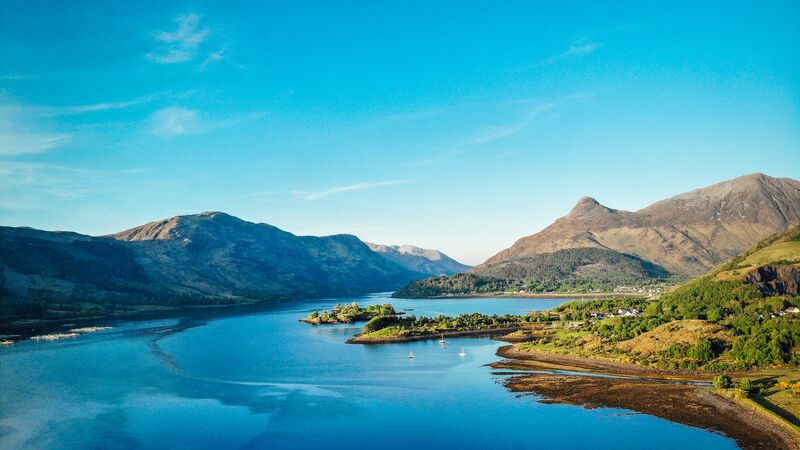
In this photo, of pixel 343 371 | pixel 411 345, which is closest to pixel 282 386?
pixel 343 371

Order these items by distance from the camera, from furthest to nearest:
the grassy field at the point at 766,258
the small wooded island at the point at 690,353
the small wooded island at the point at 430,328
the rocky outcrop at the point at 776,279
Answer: the grassy field at the point at 766,258 → the small wooded island at the point at 430,328 → the rocky outcrop at the point at 776,279 → the small wooded island at the point at 690,353

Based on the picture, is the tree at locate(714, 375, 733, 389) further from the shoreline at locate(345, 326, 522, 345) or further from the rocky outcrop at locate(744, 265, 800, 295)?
the rocky outcrop at locate(744, 265, 800, 295)

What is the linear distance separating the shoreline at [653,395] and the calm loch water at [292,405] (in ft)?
9.35

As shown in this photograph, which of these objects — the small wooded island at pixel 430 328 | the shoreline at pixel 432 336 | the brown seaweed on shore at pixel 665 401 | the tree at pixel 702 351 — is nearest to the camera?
the brown seaweed on shore at pixel 665 401

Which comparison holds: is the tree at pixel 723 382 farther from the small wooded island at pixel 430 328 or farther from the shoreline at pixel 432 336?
the small wooded island at pixel 430 328

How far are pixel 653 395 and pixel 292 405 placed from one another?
4790 centimetres

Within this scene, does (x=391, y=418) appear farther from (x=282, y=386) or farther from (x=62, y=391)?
(x=62, y=391)

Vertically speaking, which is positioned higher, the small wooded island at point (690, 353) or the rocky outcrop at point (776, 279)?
the rocky outcrop at point (776, 279)

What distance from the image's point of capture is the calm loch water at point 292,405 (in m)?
57.7

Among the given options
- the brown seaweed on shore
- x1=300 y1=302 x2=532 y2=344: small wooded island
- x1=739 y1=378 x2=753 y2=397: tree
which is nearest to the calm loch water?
the brown seaweed on shore

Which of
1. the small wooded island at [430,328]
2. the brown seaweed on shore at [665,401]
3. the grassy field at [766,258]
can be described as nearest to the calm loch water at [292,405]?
the brown seaweed on shore at [665,401]

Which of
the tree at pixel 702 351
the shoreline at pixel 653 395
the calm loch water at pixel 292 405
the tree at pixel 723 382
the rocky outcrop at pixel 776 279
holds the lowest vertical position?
the calm loch water at pixel 292 405

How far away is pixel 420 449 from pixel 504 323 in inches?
4256

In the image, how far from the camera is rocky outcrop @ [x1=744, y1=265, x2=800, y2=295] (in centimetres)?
14312
